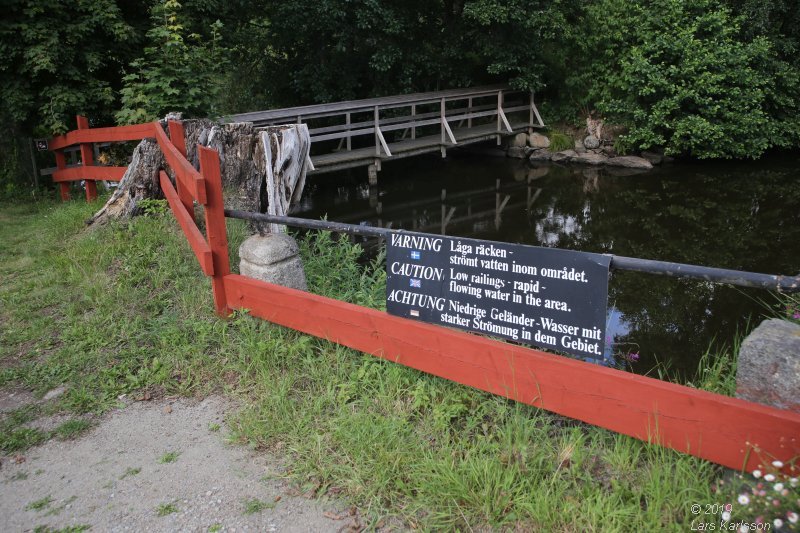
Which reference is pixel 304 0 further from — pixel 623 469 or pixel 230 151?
pixel 623 469

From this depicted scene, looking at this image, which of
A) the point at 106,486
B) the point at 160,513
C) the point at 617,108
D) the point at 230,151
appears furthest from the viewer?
the point at 617,108

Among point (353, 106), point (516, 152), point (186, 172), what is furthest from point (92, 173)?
→ point (516, 152)

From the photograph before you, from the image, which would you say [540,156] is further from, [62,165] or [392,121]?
[62,165]

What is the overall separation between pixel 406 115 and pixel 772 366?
58.2 ft

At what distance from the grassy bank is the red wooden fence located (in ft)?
0.37

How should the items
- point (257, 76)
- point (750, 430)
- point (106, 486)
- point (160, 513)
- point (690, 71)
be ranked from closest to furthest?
point (750, 430), point (160, 513), point (106, 486), point (690, 71), point (257, 76)

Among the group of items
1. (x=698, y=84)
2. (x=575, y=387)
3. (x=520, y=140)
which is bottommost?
(x=575, y=387)

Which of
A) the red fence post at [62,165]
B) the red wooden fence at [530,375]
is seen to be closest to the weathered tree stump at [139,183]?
the red wooden fence at [530,375]

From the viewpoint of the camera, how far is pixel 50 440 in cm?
353

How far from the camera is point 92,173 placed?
911cm

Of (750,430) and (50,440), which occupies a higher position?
(750,430)

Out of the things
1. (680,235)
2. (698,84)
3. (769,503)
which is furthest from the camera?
(698,84)

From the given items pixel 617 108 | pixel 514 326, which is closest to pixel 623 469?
pixel 514 326

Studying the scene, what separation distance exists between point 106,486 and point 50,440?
0.67 meters
